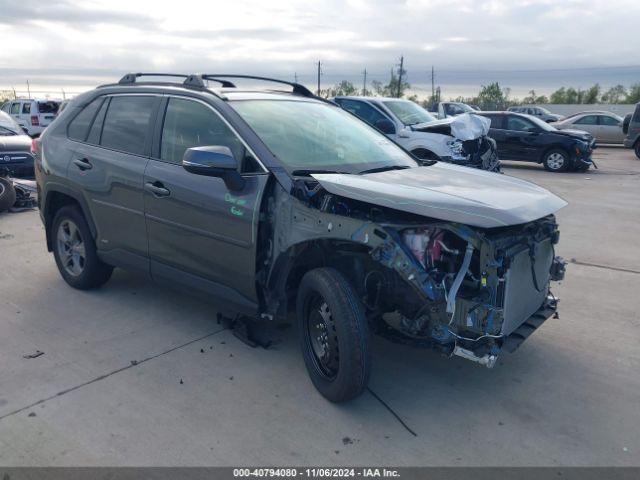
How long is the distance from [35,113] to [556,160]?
18.8 metres

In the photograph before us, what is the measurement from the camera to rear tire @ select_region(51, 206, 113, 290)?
16.5 feet

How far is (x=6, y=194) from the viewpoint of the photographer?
854 cm

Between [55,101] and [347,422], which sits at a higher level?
[55,101]

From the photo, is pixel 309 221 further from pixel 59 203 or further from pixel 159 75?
pixel 59 203

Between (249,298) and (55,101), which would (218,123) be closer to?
(249,298)

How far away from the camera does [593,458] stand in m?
2.98

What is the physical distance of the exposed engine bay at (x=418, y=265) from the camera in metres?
3.15

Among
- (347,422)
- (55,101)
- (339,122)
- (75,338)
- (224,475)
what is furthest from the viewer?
(55,101)

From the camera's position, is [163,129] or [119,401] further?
[163,129]

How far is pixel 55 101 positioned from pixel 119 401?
22.5 meters

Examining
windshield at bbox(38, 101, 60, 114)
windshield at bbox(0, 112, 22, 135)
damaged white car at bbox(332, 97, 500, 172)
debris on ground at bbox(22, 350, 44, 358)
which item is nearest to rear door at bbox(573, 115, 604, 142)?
damaged white car at bbox(332, 97, 500, 172)

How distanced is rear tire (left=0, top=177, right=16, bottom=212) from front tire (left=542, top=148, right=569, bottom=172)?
13.0 m

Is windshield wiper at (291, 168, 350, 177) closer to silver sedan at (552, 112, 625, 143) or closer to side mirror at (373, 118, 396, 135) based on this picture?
side mirror at (373, 118, 396, 135)

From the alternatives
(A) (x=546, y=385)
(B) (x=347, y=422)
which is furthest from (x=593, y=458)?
(B) (x=347, y=422)
